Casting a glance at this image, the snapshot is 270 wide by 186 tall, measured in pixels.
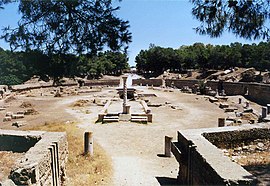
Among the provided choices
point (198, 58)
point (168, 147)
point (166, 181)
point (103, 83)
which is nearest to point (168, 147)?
point (168, 147)

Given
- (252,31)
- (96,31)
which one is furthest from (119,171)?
(252,31)

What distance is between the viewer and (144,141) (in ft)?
42.0

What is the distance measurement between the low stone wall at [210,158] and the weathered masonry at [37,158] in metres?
3.49

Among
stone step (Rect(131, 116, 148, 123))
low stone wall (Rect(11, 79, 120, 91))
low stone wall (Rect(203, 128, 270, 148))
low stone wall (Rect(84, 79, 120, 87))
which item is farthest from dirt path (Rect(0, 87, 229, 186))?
low stone wall (Rect(84, 79, 120, 87))

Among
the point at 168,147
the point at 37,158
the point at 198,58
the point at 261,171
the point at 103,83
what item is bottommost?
the point at 168,147

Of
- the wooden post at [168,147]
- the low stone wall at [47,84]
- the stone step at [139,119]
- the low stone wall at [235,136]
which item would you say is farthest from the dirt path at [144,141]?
the low stone wall at [47,84]

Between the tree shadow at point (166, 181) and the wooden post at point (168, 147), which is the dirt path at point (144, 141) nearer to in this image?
the tree shadow at point (166, 181)

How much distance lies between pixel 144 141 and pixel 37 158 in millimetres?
7643

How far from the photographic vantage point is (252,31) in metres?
6.09

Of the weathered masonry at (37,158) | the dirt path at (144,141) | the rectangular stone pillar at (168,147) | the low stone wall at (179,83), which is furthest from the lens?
the low stone wall at (179,83)

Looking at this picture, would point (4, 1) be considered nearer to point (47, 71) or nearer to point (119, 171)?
point (47, 71)

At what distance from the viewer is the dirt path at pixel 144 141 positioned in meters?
8.51

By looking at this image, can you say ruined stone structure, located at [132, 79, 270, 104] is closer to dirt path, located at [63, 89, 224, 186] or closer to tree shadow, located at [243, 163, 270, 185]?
dirt path, located at [63, 89, 224, 186]

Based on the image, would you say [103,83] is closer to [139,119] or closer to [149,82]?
[149,82]
